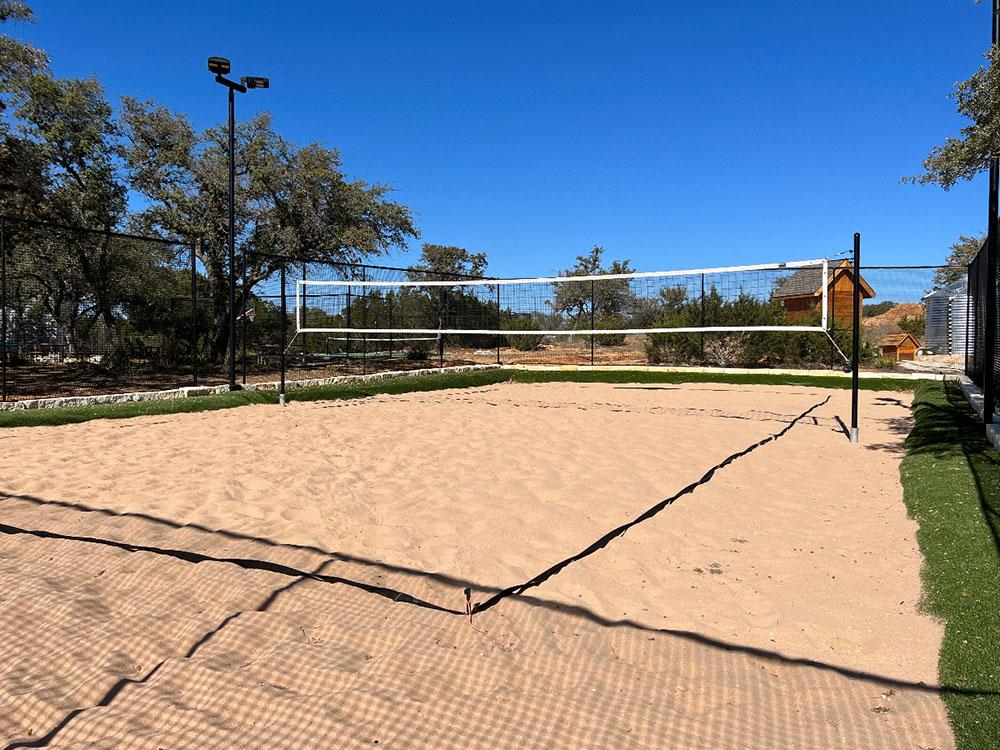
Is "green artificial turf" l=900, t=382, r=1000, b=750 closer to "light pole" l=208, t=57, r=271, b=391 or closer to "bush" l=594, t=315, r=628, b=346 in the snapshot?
"light pole" l=208, t=57, r=271, b=391

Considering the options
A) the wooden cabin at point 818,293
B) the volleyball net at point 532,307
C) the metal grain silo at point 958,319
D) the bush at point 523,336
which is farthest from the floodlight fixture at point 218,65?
the metal grain silo at point 958,319

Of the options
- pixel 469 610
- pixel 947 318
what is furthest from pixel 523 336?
pixel 469 610

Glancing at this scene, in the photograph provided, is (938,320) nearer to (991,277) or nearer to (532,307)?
(532,307)

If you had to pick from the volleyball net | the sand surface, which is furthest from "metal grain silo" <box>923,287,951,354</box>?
the sand surface

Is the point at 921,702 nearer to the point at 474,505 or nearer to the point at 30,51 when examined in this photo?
the point at 474,505

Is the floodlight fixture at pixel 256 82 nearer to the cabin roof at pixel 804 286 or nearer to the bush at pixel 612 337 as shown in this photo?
the bush at pixel 612 337

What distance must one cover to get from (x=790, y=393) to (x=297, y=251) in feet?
39.6

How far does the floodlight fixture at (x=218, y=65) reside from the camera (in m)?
9.22

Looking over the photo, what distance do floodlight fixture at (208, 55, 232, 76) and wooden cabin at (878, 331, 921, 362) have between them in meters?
16.7

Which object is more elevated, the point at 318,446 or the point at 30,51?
the point at 30,51

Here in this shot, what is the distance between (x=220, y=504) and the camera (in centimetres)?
357

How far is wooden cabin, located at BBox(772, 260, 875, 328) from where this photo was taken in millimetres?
16484

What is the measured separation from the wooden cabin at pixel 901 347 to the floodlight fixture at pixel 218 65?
16726 millimetres

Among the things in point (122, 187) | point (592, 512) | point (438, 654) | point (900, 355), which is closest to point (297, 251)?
point (122, 187)
